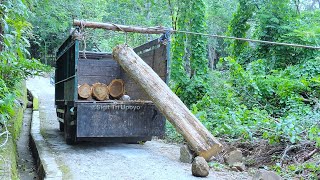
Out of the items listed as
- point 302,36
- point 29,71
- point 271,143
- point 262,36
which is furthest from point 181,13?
point 271,143

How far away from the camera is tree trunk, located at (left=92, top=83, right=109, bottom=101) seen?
696cm

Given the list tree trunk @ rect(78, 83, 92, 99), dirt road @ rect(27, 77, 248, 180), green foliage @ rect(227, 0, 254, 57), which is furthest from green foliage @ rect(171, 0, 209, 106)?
tree trunk @ rect(78, 83, 92, 99)

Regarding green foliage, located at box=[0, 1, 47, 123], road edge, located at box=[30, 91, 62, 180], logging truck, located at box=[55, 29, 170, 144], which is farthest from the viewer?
logging truck, located at box=[55, 29, 170, 144]

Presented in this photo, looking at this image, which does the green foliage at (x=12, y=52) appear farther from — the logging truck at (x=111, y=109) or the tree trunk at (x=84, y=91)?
the tree trunk at (x=84, y=91)

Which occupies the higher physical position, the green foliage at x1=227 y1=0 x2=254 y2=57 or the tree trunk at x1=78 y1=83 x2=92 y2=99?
the green foliage at x1=227 y1=0 x2=254 y2=57

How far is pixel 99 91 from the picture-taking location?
23.1ft

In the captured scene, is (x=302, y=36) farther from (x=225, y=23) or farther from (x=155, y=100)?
(x=225, y=23)

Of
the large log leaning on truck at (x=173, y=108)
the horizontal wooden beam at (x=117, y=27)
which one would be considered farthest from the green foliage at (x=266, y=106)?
the horizontal wooden beam at (x=117, y=27)

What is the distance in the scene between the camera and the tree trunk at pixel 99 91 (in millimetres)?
6964

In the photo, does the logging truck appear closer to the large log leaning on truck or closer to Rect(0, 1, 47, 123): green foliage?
the large log leaning on truck

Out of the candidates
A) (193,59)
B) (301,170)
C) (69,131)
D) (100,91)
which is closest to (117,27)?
(100,91)

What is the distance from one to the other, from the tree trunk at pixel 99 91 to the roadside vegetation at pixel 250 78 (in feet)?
3.35

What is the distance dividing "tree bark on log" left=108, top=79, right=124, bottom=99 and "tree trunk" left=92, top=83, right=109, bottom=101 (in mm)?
284

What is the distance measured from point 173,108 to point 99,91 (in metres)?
2.07
